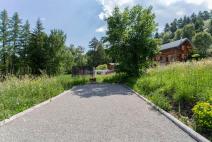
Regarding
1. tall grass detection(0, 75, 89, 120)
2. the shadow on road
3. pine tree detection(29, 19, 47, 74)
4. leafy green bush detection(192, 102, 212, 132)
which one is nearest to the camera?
leafy green bush detection(192, 102, 212, 132)

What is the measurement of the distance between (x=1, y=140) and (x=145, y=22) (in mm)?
19912

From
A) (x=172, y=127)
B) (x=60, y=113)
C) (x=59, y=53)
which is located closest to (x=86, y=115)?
(x=60, y=113)

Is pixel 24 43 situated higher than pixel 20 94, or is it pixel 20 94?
pixel 24 43

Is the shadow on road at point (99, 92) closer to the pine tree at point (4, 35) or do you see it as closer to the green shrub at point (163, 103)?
the green shrub at point (163, 103)

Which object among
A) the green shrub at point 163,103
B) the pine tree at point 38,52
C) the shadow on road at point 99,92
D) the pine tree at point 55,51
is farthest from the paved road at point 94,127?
the pine tree at point 55,51

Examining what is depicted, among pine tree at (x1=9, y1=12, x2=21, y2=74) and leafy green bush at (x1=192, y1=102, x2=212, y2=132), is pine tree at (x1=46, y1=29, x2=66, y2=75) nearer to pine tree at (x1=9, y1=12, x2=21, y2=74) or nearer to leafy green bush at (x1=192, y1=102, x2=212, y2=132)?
pine tree at (x1=9, y1=12, x2=21, y2=74)

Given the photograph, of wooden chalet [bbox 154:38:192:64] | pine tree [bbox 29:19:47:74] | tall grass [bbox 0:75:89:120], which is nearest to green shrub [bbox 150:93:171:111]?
tall grass [bbox 0:75:89:120]

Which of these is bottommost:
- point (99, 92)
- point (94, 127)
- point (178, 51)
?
point (99, 92)

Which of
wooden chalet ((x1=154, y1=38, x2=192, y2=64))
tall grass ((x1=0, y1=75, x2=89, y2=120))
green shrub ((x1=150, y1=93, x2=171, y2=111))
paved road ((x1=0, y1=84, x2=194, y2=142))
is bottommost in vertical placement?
paved road ((x1=0, y1=84, x2=194, y2=142))

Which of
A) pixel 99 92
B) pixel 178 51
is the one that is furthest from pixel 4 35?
pixel 99 92

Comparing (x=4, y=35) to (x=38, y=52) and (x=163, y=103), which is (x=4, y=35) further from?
(x=163, y=103)

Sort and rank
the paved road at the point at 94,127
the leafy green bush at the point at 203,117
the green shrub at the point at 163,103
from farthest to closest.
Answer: the green shrub at the point at 163,103 < the leafy green bush at the point at 203,117 < the paved road at the point at 94,127

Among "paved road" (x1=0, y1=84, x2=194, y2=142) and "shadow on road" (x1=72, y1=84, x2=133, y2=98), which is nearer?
"paved road" (x1=0, y1=84, x2=194, y2=142)

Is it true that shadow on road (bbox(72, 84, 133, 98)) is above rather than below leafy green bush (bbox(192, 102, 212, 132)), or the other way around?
below
